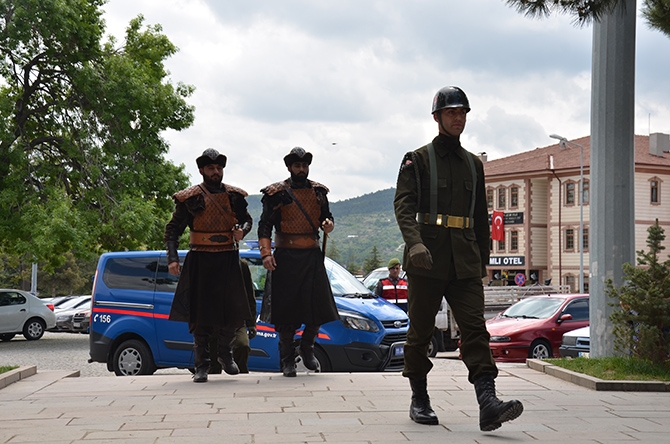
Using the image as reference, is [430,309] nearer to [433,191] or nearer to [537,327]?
[433,191]

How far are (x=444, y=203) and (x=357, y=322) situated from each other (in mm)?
4867

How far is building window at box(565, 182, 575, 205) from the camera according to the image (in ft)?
220

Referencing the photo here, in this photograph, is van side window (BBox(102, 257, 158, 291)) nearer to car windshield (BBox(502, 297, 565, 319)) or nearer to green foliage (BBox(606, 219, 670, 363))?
green foliage (BBox(606, 219, 670, 363))

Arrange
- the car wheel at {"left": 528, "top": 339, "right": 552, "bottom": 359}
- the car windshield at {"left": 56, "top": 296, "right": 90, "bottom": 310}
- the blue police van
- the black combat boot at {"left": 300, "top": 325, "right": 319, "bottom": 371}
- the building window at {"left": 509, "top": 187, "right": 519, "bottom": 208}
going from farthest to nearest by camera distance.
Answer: the building window at {"left": 509, "top": 187, "right": 519, "bottom": 208}, the car windshield at {"left": 56, "top": 296, "right": 90, "bottom": 310}, the car wheel at {"left": 528, "top": 339, "right": 552, "bottom": 359}, the blue police van, the black combat boot at {"left": 300, "top": 325, "right": 319, "bottom": 371}

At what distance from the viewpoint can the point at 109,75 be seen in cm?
2803

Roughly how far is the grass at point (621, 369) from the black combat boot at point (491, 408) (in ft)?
9.51

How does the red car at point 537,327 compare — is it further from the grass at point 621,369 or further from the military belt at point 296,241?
the military belt at point 296,241

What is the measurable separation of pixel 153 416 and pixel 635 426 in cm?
307

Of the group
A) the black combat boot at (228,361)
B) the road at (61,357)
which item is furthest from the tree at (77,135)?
the black combat boot at (228,361)

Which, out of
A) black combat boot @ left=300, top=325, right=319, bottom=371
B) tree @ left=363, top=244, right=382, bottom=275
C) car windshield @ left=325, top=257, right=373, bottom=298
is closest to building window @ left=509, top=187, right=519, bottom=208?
tree @ left=363, top=244, right=382, bottom=275

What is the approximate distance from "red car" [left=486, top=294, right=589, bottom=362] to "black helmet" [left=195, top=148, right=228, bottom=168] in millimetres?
8826

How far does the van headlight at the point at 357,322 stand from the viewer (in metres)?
10.6

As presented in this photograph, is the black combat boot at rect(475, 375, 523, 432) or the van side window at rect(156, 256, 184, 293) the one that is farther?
the van side window at rect(156, 256, 184, 293)

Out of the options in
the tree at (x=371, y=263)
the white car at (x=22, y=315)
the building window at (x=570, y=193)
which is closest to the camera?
the white car at (x=22, y=315)
